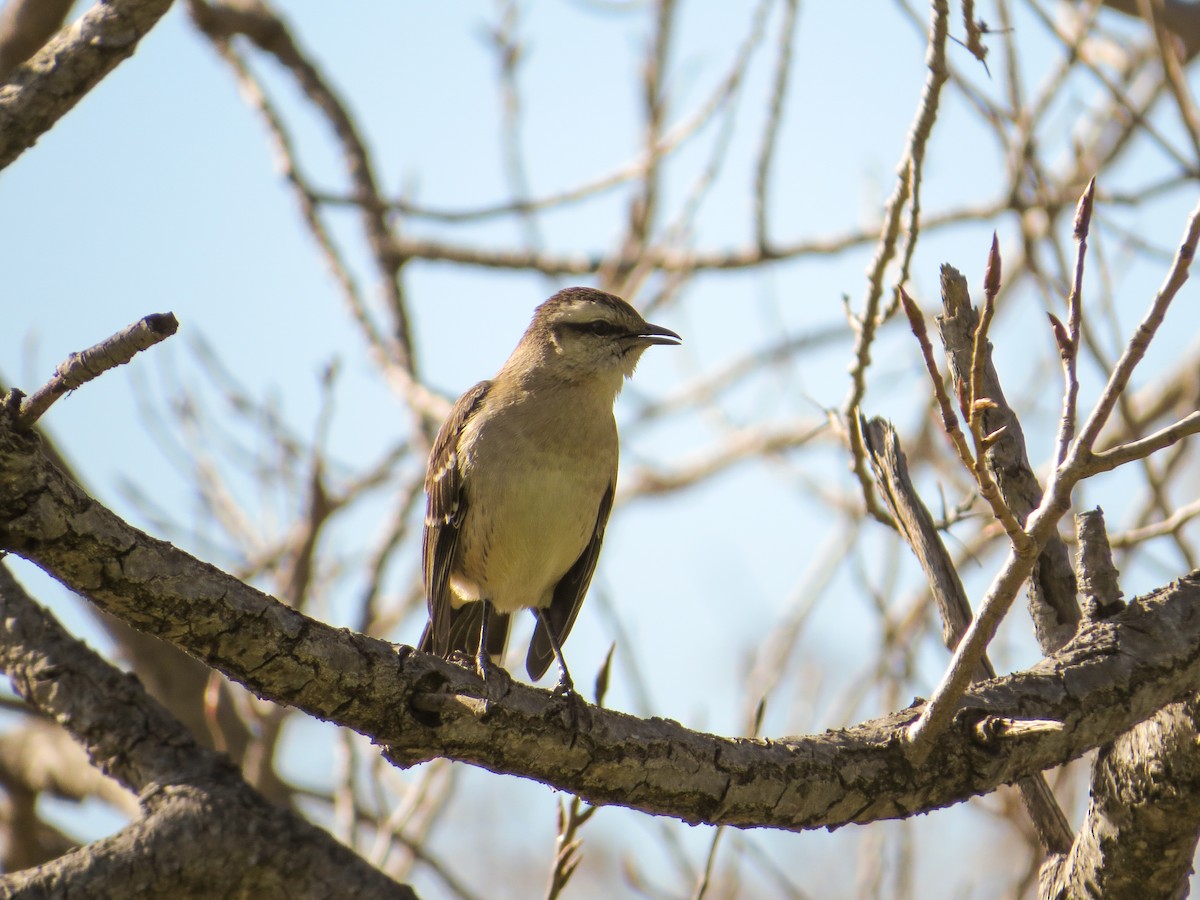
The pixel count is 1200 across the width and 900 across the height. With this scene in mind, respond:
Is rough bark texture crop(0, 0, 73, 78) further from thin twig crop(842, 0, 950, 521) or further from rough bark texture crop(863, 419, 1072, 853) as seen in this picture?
rough bark texture crop(863, 419, 1072, 853)

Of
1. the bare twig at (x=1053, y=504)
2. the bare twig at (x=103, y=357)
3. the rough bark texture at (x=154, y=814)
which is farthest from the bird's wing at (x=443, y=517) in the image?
the bare twig at (x=103, y=357)

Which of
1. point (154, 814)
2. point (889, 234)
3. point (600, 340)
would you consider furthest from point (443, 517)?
point (889, 234)

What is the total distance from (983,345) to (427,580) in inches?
145

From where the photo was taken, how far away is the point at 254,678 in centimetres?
263

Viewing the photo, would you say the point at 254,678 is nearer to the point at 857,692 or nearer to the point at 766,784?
the point at 766,784

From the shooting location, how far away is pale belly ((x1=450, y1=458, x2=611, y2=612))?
5.43 m

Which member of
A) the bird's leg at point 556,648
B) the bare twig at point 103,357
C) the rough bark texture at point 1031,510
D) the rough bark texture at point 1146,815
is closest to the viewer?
the bare twig at point 103,357

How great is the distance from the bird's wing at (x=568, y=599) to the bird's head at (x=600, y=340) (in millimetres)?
583

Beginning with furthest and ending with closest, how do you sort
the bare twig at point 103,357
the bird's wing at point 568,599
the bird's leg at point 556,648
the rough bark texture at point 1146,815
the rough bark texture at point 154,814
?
1. the bird's wing at point 568,599
2. the bird's leg at point 556,648
3. the rough bark texture at point 154,814
4. the rough bark texture at point 1146,815
5. the bare twig at point 103,357

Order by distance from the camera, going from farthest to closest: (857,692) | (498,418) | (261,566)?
(261,566) < (857,692) < (498,418)

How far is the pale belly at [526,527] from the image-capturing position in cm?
543

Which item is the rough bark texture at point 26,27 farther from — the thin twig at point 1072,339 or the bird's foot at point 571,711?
the thin twig at point 1072,339

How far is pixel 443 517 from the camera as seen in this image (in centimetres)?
559

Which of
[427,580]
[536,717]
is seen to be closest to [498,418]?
[427,580]
